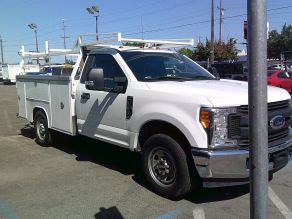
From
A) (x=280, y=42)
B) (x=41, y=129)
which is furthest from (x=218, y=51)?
(x=41, y=129)

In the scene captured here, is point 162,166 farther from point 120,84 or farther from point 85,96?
point 85,96

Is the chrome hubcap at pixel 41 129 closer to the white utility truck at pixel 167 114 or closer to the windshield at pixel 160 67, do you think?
the white utility truck at pixel 167 114

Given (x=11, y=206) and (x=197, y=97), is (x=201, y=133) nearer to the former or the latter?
(x=197, y=97)

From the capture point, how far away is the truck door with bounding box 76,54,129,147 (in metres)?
5.79

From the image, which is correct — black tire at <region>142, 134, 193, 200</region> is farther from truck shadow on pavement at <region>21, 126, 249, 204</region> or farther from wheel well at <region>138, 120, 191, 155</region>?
truck shadow on pavement at <region>21, 126, 249, 204</region>

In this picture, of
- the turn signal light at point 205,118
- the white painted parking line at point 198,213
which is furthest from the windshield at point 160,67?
the white painted parking line at point 198,213

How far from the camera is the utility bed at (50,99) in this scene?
277 inches

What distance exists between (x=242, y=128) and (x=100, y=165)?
3034mm

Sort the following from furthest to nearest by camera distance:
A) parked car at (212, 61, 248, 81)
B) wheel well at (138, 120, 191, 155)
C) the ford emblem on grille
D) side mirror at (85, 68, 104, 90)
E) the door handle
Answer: parked car at (212, 61, 248, 81)
the door handle
side mirror at (85, 68, 104, 90)
wheel well at (138, 120, 191, 155)
the ford emblem on grille

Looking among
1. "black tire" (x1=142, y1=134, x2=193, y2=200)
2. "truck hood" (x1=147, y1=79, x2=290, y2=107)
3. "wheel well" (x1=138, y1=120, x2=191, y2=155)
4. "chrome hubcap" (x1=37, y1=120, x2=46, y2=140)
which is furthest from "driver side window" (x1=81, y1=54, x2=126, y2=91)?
"chrome hubcap" (x1=37, y1=120, x2=46, y2=140)

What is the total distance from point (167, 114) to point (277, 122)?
133 centimetres

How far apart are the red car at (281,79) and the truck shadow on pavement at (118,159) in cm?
1383

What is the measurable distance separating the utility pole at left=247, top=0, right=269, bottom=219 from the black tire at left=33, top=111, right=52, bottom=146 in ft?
21.2

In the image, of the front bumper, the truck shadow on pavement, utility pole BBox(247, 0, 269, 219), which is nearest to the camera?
utility pole BBox(247, 0, 269, 219)
